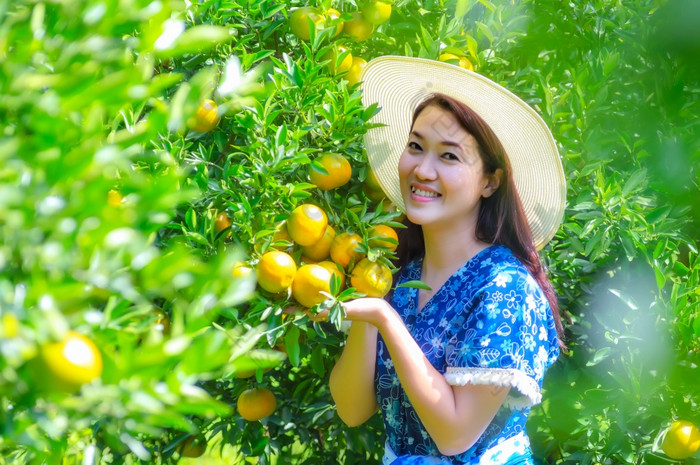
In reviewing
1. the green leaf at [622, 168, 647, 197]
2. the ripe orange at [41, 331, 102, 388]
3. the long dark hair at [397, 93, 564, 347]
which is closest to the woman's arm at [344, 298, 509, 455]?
the long dark hair at [397, 93, 564, 347]

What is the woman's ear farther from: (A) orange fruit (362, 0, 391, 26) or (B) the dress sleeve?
(A) orange fruit (362, 0, 391, 26)

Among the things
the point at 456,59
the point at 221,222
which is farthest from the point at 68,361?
the point at 456,59

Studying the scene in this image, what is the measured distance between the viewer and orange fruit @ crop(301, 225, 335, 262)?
4.96ft

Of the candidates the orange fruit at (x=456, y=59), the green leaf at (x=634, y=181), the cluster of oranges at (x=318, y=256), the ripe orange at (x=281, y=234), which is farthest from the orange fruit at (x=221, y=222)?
the green leaf at (x=634, y=181)

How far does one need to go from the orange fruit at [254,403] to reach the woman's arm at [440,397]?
1.48 ft

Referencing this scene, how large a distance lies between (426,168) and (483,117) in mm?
188

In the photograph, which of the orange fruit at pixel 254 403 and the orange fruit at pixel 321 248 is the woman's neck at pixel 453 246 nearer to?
the orange fruit at pixel 321 248

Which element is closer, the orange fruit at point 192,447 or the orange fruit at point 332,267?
the orange fruit at point 332,267

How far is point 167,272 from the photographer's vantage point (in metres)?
0.62

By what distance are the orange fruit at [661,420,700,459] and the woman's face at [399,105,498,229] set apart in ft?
2.21

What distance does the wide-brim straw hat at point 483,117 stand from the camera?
1.75 meters

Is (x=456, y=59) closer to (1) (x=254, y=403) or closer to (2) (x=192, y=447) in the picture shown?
(1) (x=254, y=403)

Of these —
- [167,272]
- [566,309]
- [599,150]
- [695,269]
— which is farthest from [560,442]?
[167,272]

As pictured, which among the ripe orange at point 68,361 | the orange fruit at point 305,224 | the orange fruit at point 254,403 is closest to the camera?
the ripe orange at point 68,361
